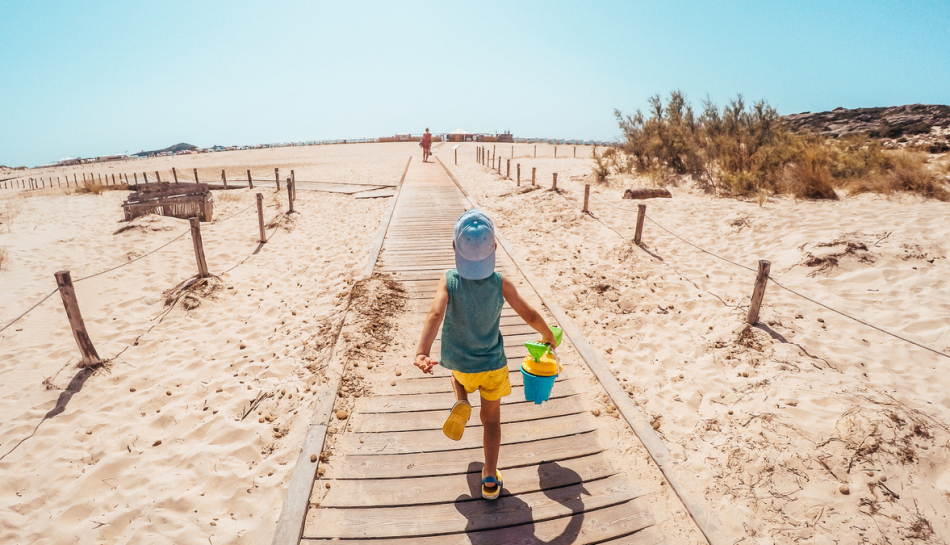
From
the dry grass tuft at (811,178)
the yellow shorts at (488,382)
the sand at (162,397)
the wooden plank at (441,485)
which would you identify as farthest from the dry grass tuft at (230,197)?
the dry grass tuft at (811,178)

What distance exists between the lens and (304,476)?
2.88 meters

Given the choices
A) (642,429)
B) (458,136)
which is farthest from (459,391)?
(458,136)

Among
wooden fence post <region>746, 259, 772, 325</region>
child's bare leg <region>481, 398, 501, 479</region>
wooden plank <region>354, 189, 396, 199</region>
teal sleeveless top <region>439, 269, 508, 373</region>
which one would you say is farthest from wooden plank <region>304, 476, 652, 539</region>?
wooden plank <region>354, 189, 396, 199</region>

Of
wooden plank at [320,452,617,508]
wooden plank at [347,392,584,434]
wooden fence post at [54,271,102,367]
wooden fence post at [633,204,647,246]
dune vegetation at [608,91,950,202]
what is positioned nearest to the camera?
wooden plank at [320,452,617,508]

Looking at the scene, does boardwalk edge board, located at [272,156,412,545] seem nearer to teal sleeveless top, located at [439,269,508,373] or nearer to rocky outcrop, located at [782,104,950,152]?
teal sleeveless top, located at [439,269,508,373]

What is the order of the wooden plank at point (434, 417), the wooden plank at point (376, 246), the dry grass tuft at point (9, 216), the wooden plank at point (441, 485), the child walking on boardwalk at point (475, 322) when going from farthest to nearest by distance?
the dry grass tuft at point (9, 216) < the wooden plank at point (376, 246) < the wooden plank at point (434, 417) < the wooden plank at point (441, 485) < the child walking on boardwalk at point (475, 322)

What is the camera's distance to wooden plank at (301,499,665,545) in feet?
8.16

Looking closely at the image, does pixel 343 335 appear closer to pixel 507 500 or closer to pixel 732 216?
pixel 507 500

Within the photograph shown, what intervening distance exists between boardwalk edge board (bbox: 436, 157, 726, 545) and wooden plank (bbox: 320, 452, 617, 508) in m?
0.39

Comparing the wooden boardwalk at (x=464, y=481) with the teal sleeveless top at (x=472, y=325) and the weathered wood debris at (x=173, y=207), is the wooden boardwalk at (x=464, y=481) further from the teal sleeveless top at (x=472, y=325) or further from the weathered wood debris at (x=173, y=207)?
the weathered wood debris at (x=173, y=207)

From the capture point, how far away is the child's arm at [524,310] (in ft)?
7.74

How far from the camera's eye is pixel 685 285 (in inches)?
247

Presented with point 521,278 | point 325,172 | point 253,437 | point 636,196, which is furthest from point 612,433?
point 325,172

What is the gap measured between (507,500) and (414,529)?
24.0 inches
